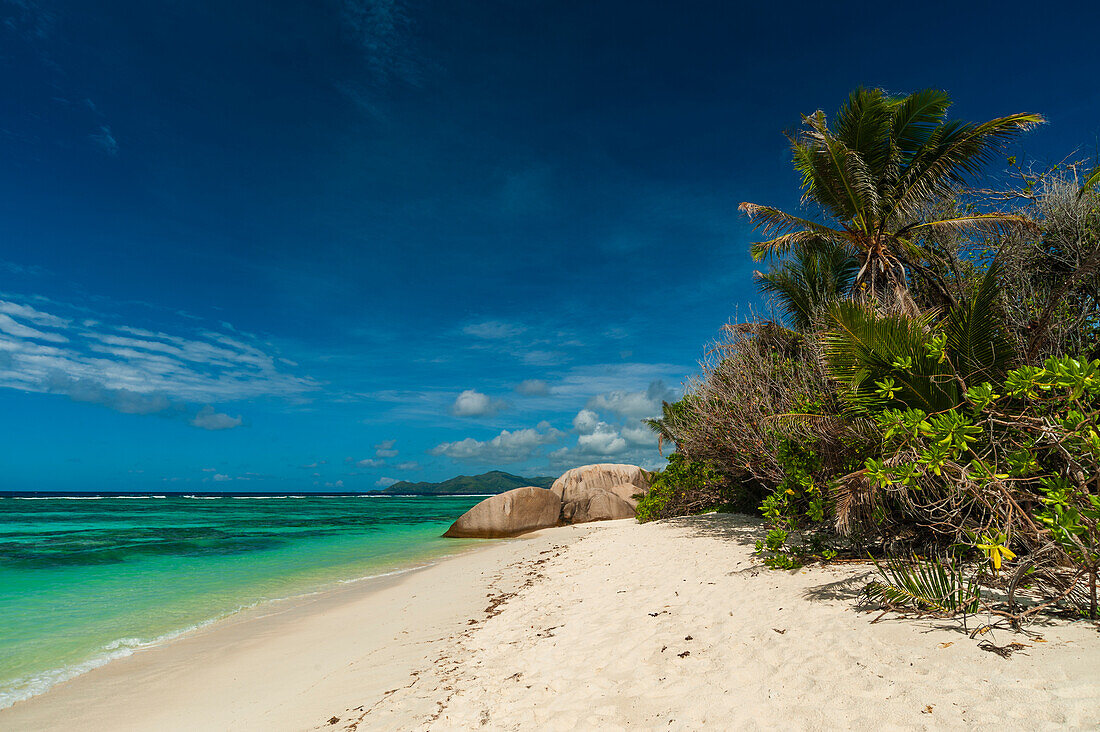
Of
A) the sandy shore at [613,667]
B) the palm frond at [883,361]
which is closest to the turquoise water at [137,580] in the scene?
the sandy shore at [613,667]

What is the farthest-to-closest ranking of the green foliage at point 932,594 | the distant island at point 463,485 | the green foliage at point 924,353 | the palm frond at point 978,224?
the distant island at point 463,485 → the palm frond at point 978,224 → the green foliage at point 924,353 → the green foliage at point 932,594

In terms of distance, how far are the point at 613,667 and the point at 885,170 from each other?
13.1 meters

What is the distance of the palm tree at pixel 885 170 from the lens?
11.6 m

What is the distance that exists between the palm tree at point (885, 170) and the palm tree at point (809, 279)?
61.0 inches

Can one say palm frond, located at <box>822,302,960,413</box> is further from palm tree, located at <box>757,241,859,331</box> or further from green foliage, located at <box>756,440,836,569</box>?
palm tree, located at <box>757,241,859,331</box>

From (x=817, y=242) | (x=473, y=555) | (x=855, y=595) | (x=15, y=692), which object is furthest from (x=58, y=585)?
(x=817, y=242)

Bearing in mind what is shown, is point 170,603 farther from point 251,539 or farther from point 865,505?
point 251,539

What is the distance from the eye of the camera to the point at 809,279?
16.3m

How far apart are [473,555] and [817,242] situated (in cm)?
1290

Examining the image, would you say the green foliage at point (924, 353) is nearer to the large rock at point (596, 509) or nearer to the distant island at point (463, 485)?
the large rock at point (596, 509)

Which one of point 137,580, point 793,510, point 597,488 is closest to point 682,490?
point 793,510

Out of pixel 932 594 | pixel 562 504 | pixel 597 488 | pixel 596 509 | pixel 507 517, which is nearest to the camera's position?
pixel 932 594

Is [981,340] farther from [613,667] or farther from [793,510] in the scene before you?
[613,667]

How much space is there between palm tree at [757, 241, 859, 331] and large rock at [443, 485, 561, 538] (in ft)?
42.0
